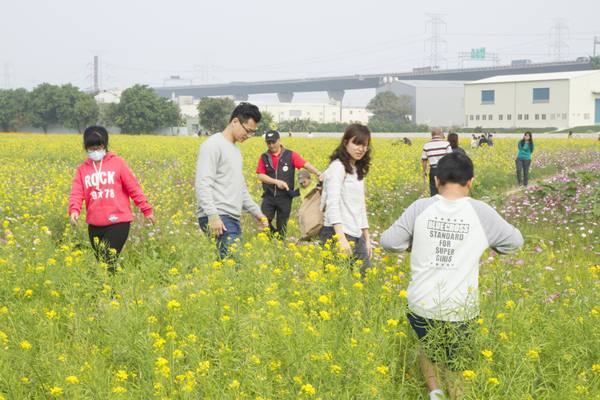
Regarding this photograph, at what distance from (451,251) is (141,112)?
57.8 meters

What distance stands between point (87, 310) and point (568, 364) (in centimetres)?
287

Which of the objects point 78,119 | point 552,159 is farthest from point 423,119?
point 552,159

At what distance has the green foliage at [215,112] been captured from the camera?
2240 inches

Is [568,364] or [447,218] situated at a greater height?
[447,218]

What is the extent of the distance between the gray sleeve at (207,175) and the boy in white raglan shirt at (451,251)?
1.68 m

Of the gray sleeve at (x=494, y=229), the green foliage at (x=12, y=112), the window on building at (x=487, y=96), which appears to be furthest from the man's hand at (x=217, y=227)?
the green foliage at (x=12, y=112)

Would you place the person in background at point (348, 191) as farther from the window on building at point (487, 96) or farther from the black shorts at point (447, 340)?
the window on building at point (487, 96)

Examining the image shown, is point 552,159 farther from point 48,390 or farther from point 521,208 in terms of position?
point 48,390

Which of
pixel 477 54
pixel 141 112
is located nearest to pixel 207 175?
pixel 141 112

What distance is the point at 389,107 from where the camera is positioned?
8588 centimetres

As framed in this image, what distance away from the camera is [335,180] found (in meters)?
3.33

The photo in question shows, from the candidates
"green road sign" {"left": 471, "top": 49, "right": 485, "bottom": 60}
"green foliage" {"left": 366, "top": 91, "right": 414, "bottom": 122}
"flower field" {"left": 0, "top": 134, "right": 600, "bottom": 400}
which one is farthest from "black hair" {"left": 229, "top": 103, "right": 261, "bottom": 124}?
"green road sign" {"left": 471, "top": 49, "right": 485, "bottom": 60}

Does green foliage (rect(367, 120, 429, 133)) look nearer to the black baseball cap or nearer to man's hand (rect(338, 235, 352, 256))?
the black baseball cap

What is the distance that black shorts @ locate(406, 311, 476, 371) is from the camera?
7.43 ft
